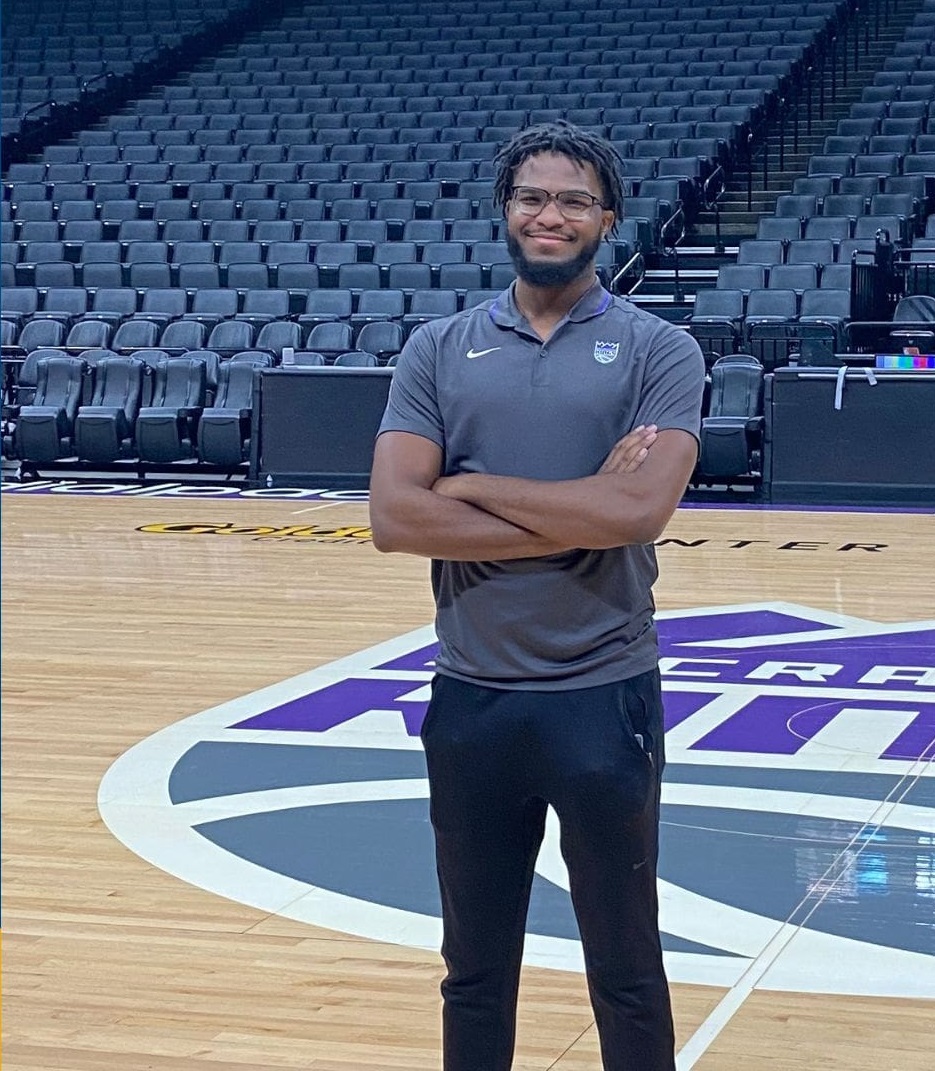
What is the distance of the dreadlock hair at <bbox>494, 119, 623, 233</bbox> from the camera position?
225 cm

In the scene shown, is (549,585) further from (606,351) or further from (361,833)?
(361,833)

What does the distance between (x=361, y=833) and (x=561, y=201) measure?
2.43 meters

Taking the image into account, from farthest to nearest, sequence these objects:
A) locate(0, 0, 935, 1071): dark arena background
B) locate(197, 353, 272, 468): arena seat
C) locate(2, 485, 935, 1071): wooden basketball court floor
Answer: locate(197, 353, 272, 468): arena seat → locate(0, 0, 935, 1071): dark arena background → locate(2, 485, 935, 1071): wooden basketball court floor

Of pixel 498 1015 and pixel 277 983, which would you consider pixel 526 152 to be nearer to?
pixel 498 1015

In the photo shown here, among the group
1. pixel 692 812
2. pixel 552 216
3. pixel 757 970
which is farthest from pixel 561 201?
pixel 692 812

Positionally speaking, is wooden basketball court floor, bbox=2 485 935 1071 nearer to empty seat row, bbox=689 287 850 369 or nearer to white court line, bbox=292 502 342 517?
white court line, bbox=292 502 342 517

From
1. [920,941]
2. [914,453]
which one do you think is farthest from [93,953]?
[914,453]

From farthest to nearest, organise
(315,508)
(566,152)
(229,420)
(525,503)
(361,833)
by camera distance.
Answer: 1. (229,420)
2. (315,508)
3. (361,833)
4. (566,152)
5. (525,503)

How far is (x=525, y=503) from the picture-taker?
7.02ft

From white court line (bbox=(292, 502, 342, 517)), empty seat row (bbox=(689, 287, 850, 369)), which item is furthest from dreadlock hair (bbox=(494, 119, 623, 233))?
empty seat row (bbox=(689, 287, 850, 369))

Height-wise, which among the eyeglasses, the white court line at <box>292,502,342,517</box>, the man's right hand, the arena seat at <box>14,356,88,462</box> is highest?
the eyeglasses

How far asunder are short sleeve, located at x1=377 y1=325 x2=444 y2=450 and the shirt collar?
10 cm

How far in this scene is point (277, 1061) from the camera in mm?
2857

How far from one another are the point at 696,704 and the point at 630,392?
383 cm
